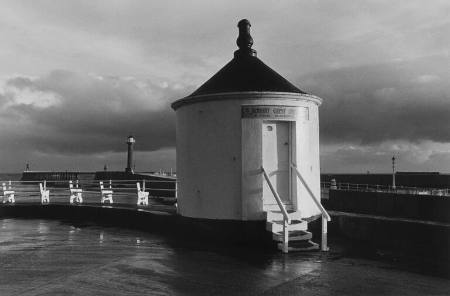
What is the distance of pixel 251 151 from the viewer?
473 inches

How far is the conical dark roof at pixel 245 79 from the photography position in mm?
12423

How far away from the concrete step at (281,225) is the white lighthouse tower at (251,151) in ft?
0.08

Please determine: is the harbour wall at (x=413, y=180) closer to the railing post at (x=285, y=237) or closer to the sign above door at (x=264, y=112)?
the sign above door at (x=264, y=112)

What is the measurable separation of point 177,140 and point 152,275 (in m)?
6.16

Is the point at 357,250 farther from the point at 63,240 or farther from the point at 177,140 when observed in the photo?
the point at 63,240

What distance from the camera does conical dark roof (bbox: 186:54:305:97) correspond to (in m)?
12.4

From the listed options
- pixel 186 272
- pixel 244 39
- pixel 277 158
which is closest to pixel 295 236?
pixel 277 158

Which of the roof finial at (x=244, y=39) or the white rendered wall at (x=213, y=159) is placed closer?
the white rendered wall at (x=213, y=159)

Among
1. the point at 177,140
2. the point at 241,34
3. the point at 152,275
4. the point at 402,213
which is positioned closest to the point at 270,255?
the point at 152,275

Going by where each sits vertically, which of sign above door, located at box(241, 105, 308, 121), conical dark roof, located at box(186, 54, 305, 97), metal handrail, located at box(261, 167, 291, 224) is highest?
conical dark roof, located at box(186, 54, 305, 97)

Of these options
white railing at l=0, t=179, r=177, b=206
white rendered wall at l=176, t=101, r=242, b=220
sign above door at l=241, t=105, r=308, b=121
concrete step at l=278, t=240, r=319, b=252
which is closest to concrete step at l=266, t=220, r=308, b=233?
concrete step at l=278, t=240, r=319, b=252

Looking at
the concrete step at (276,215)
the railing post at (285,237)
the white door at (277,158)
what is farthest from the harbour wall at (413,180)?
the railing post at (285,237)

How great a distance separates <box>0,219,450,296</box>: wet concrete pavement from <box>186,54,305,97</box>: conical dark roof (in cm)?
429

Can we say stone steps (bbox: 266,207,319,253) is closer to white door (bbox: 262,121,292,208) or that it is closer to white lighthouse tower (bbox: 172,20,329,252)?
white lighthouse tower (bbox: 172,20,329,252)
